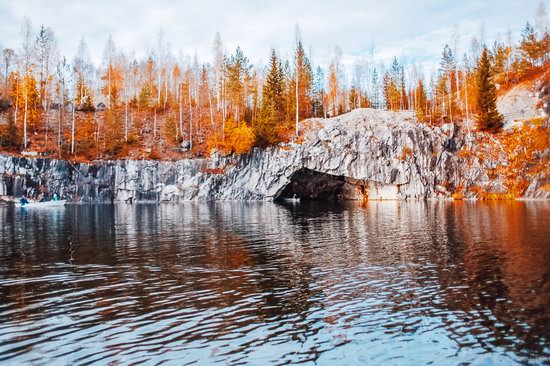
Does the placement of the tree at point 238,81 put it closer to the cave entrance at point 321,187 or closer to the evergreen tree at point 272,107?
the evergreen tree at point 272,107

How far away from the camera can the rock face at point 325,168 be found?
3002 inches

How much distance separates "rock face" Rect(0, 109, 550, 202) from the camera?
76250 mm

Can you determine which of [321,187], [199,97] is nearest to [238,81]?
[199,97]

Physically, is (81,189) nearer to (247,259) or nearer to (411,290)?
(247,259)

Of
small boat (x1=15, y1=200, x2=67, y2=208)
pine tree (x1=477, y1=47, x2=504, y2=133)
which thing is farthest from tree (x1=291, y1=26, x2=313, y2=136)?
small boat (x1=15, y1=200, x2=67, y2=208)

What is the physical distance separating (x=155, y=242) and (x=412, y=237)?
18037 mm

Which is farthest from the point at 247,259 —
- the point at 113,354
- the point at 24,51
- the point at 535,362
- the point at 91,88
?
the point at 91,88

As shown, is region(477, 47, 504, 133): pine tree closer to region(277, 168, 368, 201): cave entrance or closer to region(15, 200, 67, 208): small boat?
region(277, 168, 368, 201): cave entrance

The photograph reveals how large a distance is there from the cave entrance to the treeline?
32.3 ft

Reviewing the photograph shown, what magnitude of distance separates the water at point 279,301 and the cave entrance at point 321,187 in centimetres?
5575

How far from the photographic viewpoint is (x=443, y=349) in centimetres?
1018

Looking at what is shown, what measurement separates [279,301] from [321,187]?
247ft

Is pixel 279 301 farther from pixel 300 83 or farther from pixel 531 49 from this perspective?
pixel 531 49

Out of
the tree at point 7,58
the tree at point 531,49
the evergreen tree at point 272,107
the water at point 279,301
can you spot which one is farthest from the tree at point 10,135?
the tree at point 531,49
